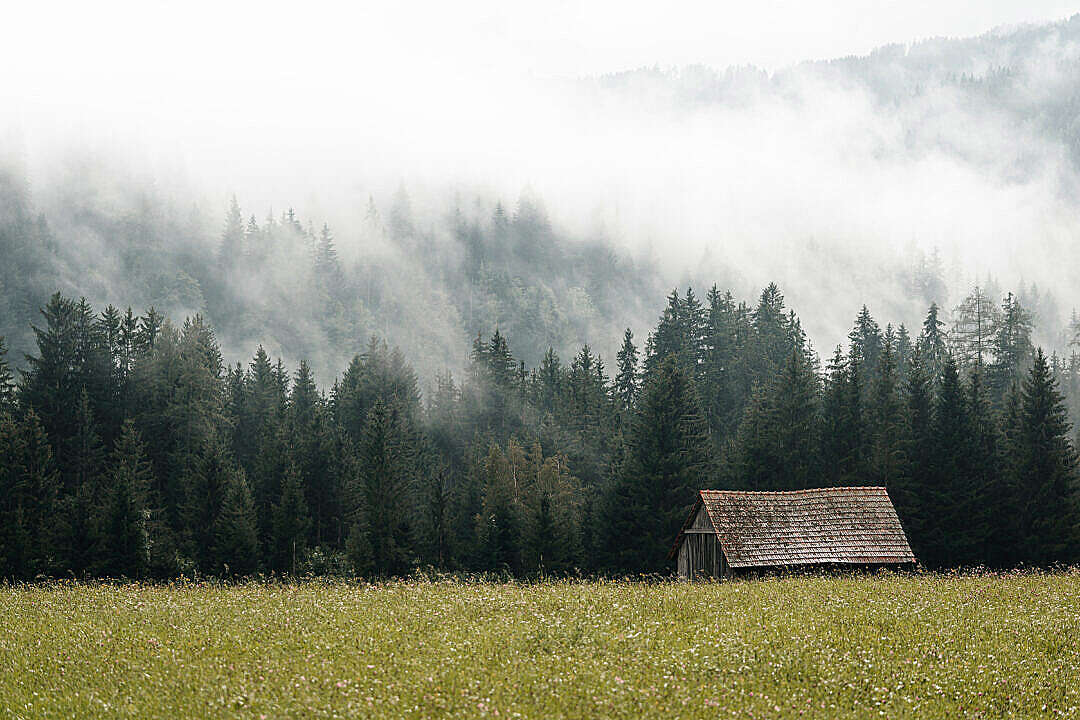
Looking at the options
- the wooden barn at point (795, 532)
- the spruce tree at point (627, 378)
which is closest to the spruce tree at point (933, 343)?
the spruce tree at point (627, 378)

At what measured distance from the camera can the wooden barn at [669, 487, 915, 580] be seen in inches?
1312

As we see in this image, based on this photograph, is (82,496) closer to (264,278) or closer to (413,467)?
(413,467)

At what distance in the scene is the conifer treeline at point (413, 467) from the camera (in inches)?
2005

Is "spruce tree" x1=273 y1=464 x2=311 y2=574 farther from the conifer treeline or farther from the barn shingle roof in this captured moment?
the barn shingle roof

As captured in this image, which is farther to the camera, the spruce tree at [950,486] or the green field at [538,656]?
the spruce tree at [950,486]

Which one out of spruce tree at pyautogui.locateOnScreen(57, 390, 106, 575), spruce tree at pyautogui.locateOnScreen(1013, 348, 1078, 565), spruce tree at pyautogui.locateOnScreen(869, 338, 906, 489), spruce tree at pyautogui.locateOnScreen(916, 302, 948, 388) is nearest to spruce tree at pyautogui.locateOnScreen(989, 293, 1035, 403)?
spruce tree at pyautogui.locateOnScreen(916, 302, 948, 388)

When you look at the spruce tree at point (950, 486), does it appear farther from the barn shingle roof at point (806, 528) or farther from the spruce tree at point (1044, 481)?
the barn shingle roof at point (806, 528)

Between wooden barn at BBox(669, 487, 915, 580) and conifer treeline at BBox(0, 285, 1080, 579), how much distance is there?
17908 millimetres

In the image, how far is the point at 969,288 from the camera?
19550cm

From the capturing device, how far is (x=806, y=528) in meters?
34.5

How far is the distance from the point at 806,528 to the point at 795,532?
1.97ft

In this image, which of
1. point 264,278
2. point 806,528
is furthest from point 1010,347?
point 264,278

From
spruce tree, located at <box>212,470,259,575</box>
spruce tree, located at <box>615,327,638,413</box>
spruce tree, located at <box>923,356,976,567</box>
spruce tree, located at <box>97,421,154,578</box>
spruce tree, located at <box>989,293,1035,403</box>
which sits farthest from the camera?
spruce tree, located at <box>615,327,638,413</box>

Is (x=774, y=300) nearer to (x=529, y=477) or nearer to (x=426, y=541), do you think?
(x=529, y=477)
